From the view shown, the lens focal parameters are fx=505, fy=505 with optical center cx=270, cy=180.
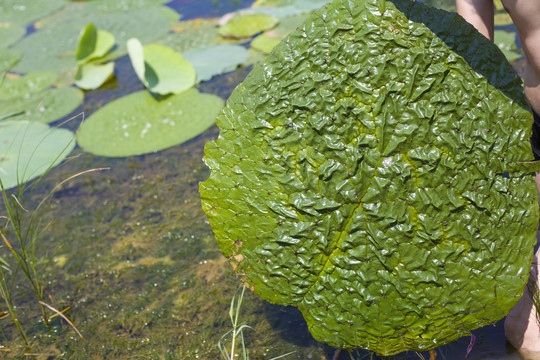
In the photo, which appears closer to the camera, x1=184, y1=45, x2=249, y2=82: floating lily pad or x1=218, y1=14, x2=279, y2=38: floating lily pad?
x1=184, y1=45, x2=249, y2=82: floating lily pad

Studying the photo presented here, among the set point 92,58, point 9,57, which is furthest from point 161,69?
point 9,57

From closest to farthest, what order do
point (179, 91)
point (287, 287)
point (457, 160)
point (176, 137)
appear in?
point (457, 160)
point (287, 287)
point (176, 137)
point (179, 91)

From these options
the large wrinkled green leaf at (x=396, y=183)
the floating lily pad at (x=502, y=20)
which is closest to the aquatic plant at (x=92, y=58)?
the large wrinkled green leaf at (x=396, y=183)

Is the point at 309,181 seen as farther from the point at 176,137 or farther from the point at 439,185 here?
the point at 176,137

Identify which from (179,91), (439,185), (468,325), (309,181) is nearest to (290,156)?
(309,181)

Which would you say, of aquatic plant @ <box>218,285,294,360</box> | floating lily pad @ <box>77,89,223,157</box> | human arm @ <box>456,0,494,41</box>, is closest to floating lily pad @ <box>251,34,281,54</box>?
floating lily pad @ <box>77,89,223,157</box>

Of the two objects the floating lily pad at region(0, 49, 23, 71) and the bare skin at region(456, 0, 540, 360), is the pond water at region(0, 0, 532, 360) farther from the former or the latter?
the floating lily pad at region(0, 49, 23, 71)

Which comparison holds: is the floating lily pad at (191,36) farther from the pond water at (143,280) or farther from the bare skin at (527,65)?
the bare skin at (527,65)

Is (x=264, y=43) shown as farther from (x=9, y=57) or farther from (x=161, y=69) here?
(x=9, y=57)
